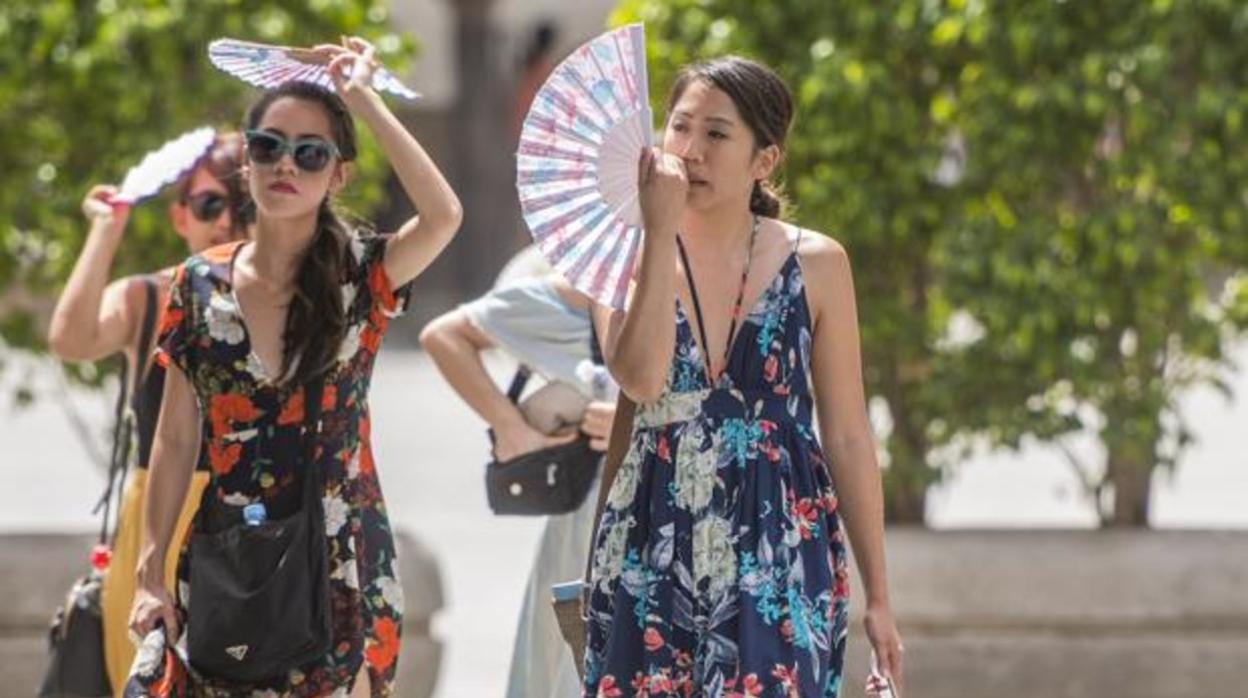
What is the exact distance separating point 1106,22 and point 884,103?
66cm

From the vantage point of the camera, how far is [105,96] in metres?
7.91

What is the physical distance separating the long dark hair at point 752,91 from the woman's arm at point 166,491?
3.19ft

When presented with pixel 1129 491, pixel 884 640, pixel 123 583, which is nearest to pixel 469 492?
pixel 1129 491

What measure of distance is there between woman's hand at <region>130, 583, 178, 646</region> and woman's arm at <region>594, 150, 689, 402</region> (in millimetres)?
940

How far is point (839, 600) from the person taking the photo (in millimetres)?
4312

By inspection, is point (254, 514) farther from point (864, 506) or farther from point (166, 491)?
point (864, 506)

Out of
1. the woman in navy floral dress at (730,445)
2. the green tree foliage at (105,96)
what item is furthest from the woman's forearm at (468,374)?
the green tree foliage at (105,96)

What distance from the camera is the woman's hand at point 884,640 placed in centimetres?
437

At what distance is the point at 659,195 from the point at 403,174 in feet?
2.05

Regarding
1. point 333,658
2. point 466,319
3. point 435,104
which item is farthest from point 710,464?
point 435,104

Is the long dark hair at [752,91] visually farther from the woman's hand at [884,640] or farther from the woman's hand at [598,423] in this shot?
the woman's hand at [598,423]

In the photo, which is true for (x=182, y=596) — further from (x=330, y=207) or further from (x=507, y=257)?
(x=507, y=257)

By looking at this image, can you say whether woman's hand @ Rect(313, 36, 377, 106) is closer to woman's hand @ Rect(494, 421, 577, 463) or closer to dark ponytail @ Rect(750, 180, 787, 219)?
dark ponytail @ Rect(750, 180, 787, 219)

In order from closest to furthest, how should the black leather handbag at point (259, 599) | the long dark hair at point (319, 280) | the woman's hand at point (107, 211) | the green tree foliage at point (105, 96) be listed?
the black leather handbag at point (259, 599) → the long dark hair at point (319, 280) → the woman's hand at point (107, 211) → the green tree foliage at point (105, 96)
